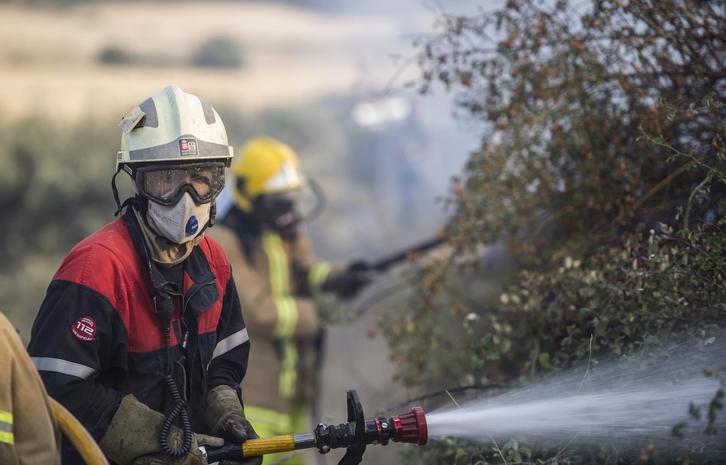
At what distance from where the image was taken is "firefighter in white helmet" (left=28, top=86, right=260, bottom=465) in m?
2.99

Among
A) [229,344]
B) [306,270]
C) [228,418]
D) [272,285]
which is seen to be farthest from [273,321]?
[228,418]

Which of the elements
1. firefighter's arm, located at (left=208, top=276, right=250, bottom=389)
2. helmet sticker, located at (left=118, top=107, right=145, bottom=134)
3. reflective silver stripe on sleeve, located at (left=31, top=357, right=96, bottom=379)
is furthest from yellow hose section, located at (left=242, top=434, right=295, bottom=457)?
helmet sticker, located at (left=118, top=107, right=145, bottom=134)

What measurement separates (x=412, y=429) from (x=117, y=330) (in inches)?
41.6

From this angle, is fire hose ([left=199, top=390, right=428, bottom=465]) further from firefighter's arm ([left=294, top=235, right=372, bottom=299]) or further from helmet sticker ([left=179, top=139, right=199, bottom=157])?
firefighter's arm ([left=294, top=235, right=372, bottom=299])

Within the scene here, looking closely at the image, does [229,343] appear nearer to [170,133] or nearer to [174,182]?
[174,182]

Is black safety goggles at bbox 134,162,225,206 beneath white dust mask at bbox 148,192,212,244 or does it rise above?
above

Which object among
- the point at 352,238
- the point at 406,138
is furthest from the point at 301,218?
the point at 406,138

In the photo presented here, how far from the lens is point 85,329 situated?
9.72ft

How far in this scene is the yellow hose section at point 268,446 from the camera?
3.18 meters

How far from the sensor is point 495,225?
16.1 feet

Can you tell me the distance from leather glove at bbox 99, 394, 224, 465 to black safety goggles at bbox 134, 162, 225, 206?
0.72 meters

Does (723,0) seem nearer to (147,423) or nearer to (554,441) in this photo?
(554,441)

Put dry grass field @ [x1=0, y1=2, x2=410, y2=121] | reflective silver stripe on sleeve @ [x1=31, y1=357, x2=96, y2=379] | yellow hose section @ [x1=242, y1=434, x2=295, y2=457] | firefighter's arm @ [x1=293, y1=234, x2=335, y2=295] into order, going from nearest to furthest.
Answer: reflective silver stripe on sleeve @ [x1=31, y1=357, x2=96, y2=379], yellow hose section @ [x1=242, y1=434, x2=295, y2=457], firefighter's arm @ [x1=293, y1=234, x2=335, y2=295], dry grass field @ [x1=0, y1=2, x2=410, y2=121]

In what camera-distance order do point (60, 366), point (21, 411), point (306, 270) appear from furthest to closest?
point (306, 270)
point (60, 366)
point (21, 411)
